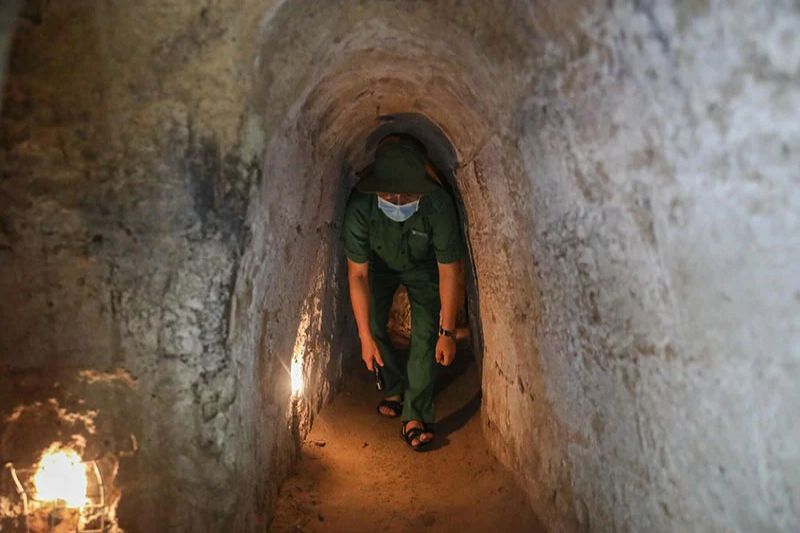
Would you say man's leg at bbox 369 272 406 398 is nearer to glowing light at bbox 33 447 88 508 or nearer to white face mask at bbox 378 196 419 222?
white face mask at bbox 378 196 419 222

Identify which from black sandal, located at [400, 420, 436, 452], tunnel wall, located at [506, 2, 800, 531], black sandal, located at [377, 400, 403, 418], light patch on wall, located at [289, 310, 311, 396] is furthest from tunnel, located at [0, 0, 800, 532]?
black sandal, located at [377, 400, 403, 418]

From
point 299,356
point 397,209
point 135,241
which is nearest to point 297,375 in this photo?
point 299,356

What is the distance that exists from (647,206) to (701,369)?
37cm

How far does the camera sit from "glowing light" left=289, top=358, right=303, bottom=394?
301 cm

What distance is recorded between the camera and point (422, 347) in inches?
152

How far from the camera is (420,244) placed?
3.72 m

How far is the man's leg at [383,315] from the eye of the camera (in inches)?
165

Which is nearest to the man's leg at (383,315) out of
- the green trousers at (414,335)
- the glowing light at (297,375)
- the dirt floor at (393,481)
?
the green trousers at (414,335)

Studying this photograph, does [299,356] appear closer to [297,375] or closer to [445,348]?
[297,375]

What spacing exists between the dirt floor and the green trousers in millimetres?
256

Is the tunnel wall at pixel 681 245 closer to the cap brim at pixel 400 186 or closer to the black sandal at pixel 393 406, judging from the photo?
the cap brim at pixel 400 186

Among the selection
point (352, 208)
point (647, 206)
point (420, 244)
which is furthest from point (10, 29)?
point (420, 244)

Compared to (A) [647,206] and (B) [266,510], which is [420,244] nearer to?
(B) [266,510]

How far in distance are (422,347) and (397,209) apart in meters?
1.02
